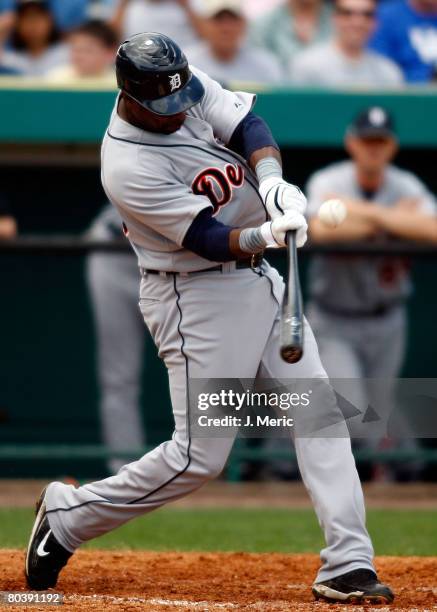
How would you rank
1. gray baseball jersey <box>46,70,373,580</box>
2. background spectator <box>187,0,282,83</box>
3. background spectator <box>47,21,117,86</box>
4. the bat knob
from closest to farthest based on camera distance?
the bat knob → gray baseball jersey <box>46,70,373,580</box> → background spectator <box>47,21,117,86</box> → background spectator <box>187,0,282,83</box>

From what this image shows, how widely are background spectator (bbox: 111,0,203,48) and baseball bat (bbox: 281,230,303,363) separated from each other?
4864 mm

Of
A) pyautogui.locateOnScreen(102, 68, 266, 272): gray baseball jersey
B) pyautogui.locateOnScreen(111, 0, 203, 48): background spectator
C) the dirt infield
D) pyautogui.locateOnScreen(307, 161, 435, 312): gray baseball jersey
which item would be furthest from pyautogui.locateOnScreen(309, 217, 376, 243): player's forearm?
pyautogui.locateOnScreen(102, 68, 266, 272): gray baseball jersey

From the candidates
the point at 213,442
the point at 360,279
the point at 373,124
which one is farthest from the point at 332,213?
the point at 360,279

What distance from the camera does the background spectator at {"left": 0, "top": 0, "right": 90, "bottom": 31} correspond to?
841cm

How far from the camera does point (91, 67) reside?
7.71 meters

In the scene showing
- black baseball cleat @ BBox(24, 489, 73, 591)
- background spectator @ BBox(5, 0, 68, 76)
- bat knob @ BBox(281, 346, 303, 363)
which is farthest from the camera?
background spectator @ BBox(5, 0, 68, 76)

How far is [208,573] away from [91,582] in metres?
0.49

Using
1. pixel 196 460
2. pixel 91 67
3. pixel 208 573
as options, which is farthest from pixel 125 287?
pixel 196 460

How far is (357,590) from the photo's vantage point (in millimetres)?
3781

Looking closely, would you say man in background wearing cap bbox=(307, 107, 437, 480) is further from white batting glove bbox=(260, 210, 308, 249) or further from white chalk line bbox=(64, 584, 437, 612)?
white batting glove bbox=(260, 210, 308, 249)

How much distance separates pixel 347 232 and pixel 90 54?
2.05 metres

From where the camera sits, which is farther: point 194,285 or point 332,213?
point 194,285

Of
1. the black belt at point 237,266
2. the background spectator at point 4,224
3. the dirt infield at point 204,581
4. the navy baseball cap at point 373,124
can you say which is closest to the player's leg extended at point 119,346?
the background spectator at point 4,224

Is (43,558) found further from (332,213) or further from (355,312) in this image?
(355,312)
